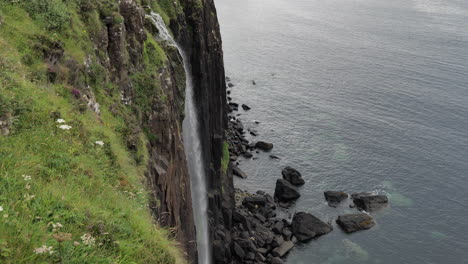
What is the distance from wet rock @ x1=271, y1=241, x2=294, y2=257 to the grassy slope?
3752cm

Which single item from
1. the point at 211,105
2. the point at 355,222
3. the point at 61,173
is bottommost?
the point at 355,222

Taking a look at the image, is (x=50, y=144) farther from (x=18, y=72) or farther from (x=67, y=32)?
(x=67, y=32)

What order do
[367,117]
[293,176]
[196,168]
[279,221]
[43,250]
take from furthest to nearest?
[367,117], [293,176], [279,221], [196,168], [43,250]

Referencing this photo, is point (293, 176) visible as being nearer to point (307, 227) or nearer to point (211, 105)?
point (307, 227)

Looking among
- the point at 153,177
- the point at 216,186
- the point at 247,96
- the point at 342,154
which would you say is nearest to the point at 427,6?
the point at 247,96

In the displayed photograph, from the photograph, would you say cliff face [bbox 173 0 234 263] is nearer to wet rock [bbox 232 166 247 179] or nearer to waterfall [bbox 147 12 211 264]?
waterfall [bbox 147 12 211 264]

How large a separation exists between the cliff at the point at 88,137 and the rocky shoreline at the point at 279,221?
24.7m

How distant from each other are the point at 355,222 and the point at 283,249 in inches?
529

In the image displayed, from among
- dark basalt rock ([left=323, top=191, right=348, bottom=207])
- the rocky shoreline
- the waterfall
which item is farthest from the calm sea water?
the waterfall

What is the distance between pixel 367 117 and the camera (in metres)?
90.9

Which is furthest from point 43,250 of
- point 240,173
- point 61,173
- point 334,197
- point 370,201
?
point 370,201

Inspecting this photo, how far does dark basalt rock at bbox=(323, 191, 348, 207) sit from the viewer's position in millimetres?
65750

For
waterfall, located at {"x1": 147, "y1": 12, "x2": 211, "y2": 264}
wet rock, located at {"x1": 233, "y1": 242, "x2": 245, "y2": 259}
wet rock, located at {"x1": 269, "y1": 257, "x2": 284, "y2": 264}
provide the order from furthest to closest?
wet rock, located at {"x1": 269, "y1": 257, "x2": 284, "y2": 264}, wet rock, located at {"x1": 233, "y1": 242, "x2": 245, "y2": 259}, waterfall, located at {"x1": 147, "y1": 12, "x2": 211, "y2": 264}

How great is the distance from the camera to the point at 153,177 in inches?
879
